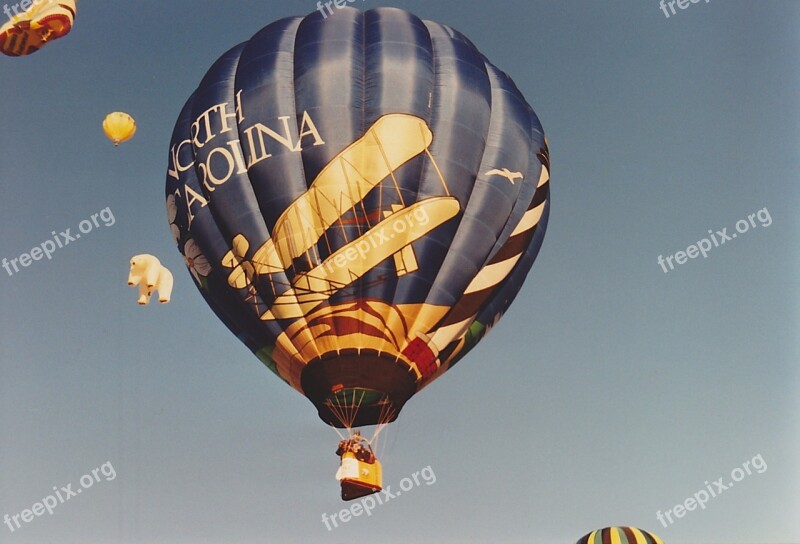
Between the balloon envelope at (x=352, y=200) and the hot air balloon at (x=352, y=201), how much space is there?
0.02 metres

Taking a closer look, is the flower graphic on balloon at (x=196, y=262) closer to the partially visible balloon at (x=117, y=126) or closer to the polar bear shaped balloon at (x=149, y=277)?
the polar bear shaped balloon at (x=149, y=277)

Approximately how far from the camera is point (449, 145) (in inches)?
800

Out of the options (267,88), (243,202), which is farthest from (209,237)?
(267,88)

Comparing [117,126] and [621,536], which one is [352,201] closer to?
[117,126]

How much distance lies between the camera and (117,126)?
23.0 meters

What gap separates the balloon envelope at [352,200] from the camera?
786 inches

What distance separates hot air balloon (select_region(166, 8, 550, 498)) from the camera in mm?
19969

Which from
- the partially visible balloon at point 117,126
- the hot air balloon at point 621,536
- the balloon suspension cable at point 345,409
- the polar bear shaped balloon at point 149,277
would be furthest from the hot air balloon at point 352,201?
the hot air balloon at point 621,536

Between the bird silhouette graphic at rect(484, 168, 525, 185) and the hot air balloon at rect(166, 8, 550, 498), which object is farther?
the bird silhouette graphic at rect(484, 168, 525, 185)

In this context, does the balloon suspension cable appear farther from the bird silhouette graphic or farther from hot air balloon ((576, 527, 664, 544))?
hot air balloon ((576, 527, 664, 544))

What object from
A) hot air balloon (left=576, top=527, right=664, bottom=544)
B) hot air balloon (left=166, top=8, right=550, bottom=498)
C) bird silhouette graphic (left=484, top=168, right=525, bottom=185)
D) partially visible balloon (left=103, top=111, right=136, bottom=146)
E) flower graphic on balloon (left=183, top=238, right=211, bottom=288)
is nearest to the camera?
hot air balloon (left=166, top=8, right=550, bottom=498)

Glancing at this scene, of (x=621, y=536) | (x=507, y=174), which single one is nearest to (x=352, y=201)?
(x=507, y=174)

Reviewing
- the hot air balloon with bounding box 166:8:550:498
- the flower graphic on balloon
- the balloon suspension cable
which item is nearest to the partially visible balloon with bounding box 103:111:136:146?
the hot air balloon with bounding box 166:8:550:498

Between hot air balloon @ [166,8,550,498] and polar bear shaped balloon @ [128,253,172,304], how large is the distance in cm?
43
